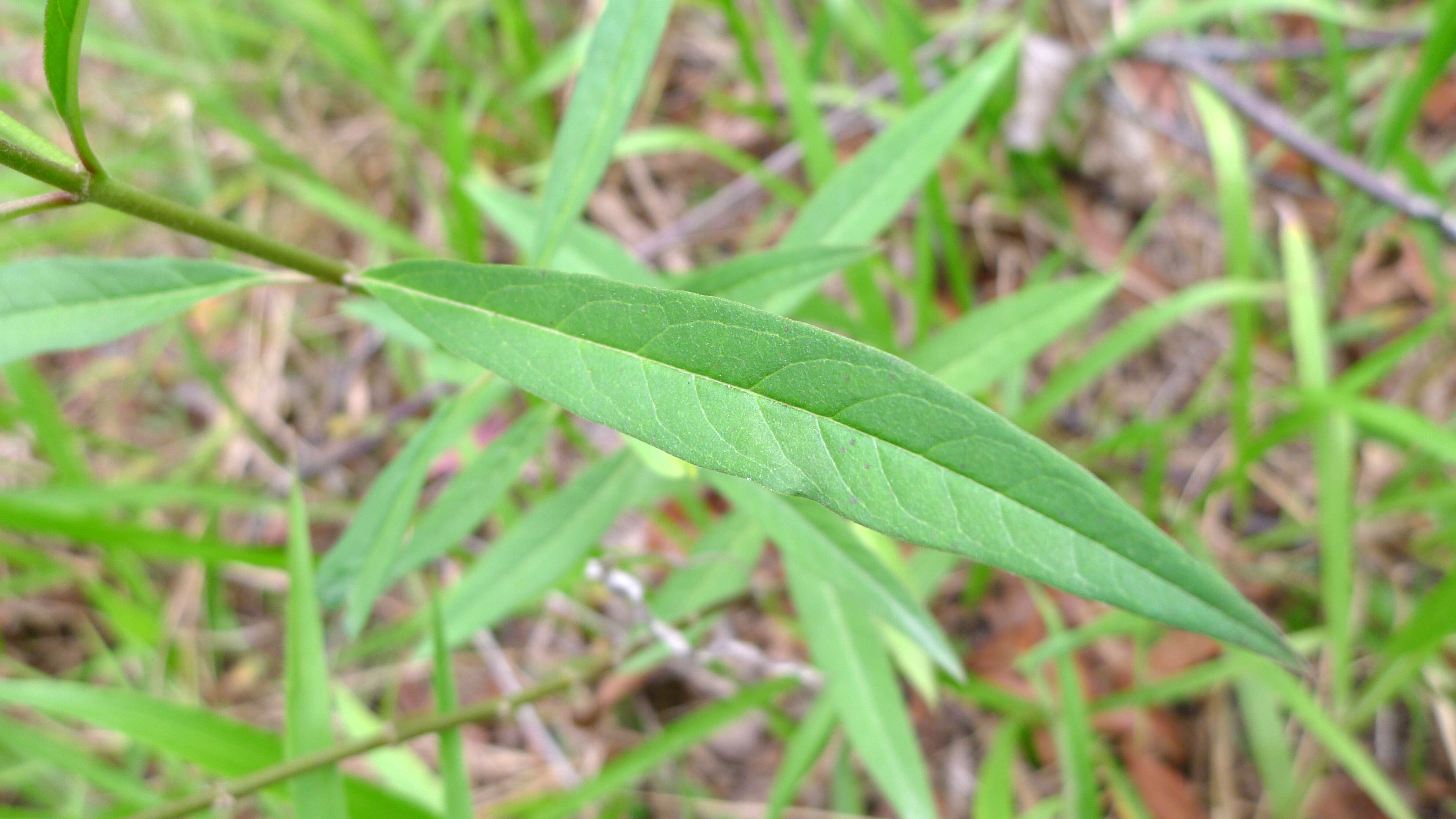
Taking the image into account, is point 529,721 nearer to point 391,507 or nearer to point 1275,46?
point 391,507

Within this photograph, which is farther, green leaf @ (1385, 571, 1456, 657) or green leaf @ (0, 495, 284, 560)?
green leaf @ (0, 495, 284, 560)

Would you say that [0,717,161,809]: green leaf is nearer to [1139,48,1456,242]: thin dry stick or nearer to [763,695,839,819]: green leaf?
[763,695,839,819]: green leaf

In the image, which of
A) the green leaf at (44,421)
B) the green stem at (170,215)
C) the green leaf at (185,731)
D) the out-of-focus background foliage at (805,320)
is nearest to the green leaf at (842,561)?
the out-of-focus background foliage at (805,320)

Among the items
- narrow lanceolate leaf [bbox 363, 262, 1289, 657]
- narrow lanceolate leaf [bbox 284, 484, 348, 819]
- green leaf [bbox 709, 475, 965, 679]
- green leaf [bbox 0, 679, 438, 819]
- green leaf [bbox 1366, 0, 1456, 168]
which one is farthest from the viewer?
green leaf [bbox 1366, 0, 1456, 168]

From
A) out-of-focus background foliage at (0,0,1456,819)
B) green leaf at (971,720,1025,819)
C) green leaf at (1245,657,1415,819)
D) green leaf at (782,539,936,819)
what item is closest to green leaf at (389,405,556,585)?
out-of-focus background foliage at (0,0,1456,819)

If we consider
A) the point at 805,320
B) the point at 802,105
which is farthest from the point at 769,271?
the point at 802,105

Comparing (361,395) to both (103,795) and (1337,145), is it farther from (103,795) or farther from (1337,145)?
(1337,145)

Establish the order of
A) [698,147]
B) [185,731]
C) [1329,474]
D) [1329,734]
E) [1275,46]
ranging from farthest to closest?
1. [1275,46]
2. [698,147]
3. [1329,474]
4. [1329,734]
5. [185,731]
